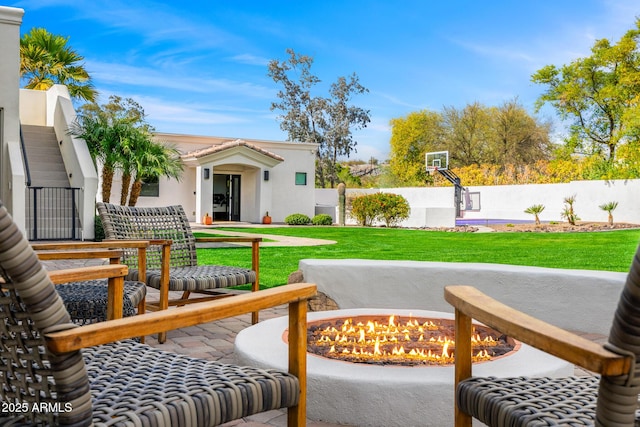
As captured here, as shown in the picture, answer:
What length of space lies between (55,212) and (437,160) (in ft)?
81.6

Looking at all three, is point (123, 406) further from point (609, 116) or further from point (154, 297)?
point (609, 116)

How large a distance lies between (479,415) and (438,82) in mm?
53980


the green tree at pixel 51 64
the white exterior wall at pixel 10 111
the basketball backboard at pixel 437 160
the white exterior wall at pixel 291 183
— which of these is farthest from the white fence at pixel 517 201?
the white exterior wall at pixel 10 111

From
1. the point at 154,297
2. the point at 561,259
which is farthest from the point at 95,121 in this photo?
the point at 561,259

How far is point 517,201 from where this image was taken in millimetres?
25391

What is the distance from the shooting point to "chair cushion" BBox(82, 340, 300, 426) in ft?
4.38

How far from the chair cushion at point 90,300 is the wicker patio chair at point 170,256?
1.43 ft

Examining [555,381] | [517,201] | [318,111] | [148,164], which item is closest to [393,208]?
[517,201]

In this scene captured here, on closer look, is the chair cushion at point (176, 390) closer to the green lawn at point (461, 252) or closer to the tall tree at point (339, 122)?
the green lawn at point (461, 252)

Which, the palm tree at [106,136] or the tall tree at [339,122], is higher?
the tall tree at [339,122]

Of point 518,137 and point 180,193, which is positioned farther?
point 518,137

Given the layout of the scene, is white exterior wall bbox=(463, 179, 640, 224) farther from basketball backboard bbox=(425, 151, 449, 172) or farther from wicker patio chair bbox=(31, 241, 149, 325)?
wicker patio chair bbox=(31, 241, 149, 325)

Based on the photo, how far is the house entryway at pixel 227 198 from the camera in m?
23.1

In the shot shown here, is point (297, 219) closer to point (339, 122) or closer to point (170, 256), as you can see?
point (170, 256)
